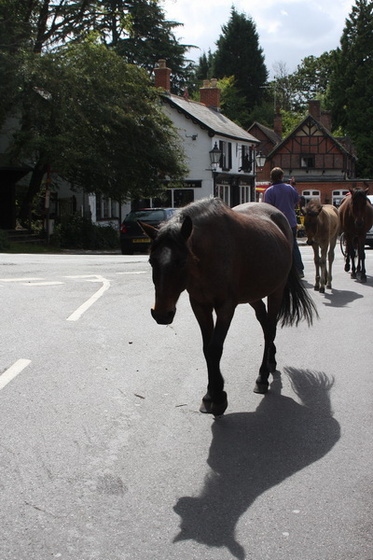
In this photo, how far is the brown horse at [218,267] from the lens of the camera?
16.0 feet

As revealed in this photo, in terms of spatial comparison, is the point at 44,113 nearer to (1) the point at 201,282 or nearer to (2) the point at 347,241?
(2) the point at 347,241

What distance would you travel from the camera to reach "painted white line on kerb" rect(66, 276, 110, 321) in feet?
33.6

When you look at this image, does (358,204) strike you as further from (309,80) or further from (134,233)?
(309,80)

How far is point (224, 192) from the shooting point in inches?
2263

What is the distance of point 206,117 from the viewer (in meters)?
55.9

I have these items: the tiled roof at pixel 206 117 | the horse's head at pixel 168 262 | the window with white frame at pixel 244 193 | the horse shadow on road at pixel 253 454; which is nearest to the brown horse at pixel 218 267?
the horse's head at pixel 168 262

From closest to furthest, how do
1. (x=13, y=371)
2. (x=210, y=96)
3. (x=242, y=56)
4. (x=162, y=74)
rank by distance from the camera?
(x=13, y=371), (x=162, y=74), (x=210, y=96), (x=242, y=56)

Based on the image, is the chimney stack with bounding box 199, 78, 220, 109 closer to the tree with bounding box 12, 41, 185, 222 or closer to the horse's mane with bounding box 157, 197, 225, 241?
the tree with bounding box 12, 41, 185, 222

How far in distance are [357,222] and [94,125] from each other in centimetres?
1857

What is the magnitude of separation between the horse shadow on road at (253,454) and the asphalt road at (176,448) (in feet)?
0.04

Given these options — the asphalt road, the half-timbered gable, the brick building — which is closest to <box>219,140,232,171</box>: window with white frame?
the brick building

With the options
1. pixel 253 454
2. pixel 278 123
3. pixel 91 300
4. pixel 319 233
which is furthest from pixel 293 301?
pixel 278 123

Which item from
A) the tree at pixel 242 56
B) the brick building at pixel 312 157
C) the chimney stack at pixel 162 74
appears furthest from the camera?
the tree at pixel 242 56

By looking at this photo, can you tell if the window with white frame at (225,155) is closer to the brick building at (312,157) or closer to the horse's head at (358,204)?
the brick building at (312,157)
